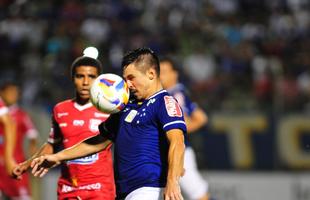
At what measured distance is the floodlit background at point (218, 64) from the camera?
1567 cm

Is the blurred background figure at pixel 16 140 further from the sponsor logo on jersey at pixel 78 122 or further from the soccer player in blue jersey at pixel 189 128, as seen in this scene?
the sponsor logo on jersey at pixel 78 122

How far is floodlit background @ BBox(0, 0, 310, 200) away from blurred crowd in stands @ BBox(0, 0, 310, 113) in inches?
0.9

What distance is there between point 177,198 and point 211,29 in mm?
12795

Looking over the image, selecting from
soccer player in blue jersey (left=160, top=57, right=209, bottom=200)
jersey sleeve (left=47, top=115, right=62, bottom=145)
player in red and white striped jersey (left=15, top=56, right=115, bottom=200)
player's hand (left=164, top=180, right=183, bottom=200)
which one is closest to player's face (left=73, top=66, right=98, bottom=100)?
player in red and white striped jersey (left=15, top=56, right=115, bottom=200)

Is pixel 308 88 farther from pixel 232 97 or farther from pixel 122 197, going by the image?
pixel 122 197

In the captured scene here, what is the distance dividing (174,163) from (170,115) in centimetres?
46

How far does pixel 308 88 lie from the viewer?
15.4 m

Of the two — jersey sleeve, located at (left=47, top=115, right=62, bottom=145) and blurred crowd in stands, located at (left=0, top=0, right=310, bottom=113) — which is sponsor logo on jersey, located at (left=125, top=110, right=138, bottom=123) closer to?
jersey sleeve, located at (left=47, top=115, right=62, bottom=145)

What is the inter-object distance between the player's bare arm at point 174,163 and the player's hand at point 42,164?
125 centimetres

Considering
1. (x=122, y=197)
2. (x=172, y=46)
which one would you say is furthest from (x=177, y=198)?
(x=172, y=46)

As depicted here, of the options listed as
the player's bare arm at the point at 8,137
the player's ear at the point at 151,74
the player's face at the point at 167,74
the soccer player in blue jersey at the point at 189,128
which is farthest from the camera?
the soccer player in blue jersey at the point at 189,128

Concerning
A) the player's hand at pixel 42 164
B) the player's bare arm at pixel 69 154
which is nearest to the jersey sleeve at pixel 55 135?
the player's bare arm at pixel 69 154

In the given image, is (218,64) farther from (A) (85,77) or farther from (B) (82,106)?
(A) (85,77)

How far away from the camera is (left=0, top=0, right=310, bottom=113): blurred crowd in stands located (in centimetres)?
1557
